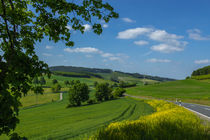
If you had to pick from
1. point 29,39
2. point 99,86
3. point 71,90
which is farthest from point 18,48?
point 99,86

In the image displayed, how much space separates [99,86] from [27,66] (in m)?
64.8

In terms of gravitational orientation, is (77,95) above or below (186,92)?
below

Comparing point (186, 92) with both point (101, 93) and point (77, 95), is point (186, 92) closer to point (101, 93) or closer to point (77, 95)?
point (101, 93)

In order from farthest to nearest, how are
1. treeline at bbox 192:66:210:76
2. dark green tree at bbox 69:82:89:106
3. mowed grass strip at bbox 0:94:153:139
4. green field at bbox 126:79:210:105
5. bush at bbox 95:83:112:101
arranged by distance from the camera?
treeline at bbox 192:66:210:76
bush at bbox 95:83:112:101
dark green tree at bbox 69:82:89:106
green field at bbox 126:79:210:105
mowed grass strip at bbox 0:94:153:139

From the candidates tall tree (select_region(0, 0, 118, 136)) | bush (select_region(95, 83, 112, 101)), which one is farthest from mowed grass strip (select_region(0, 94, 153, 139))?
bush (select_region(95, 83, 112, 101))

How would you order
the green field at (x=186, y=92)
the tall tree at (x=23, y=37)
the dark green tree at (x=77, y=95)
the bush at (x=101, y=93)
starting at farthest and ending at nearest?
1. the bush at (x=101, y=93)
2. the dark green tree at (x=77, y=95)
3. the green field at (x=186, y=92)
4. the tall tree at (x=23, y=37)

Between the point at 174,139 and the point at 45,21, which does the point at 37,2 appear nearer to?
the point at 45,21

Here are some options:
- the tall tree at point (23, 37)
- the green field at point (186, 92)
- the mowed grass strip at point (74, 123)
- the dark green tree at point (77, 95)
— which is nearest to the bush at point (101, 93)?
the dark green tree at point (77, 95)

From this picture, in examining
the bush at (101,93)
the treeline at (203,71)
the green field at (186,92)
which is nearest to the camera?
the green field at (186,92)

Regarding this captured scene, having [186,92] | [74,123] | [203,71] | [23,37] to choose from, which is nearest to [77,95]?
[74,123]

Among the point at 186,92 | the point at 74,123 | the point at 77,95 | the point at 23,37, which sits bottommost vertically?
the point at 77,95

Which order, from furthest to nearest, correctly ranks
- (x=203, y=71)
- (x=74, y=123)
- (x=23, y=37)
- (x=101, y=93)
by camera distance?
(x=203, y=71)
(x=101, y=93)
(x=74, y=123)
(x=23, y=37)

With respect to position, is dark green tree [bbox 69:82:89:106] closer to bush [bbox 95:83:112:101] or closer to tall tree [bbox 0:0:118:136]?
A: bush [bbox 95:83:112:101]

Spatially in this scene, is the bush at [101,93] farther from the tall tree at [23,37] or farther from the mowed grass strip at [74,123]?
the tall tree at [23,37]
